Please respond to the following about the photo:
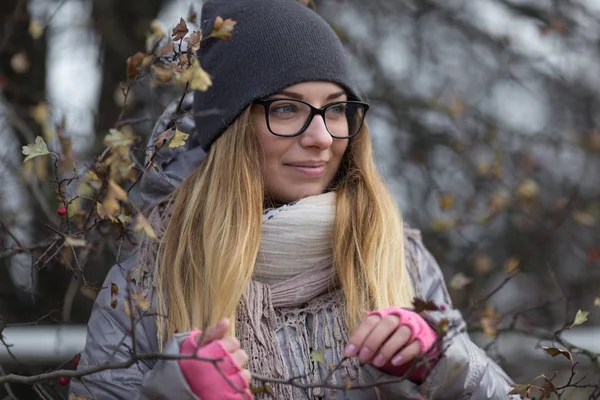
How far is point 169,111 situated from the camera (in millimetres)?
2922

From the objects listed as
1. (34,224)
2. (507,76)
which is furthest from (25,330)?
(507,76)

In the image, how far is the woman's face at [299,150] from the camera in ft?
→ 8.48

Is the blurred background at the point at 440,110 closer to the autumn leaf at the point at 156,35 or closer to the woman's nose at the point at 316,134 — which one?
the autumn leaf at the point at 156,35

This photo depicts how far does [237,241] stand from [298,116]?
40 cm

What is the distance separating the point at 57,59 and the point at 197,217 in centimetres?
270

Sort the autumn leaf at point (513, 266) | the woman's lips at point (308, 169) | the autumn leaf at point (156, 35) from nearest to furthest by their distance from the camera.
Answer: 1. the autumn leaf at point (156, 35)
2. the woman's lips at point (308, 169)
3. the autumn leaf at point (513, 266)

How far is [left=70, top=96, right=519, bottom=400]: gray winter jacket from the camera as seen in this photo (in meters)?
2.11

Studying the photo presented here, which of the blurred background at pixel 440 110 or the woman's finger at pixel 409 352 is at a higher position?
the woman's finger at pixel 409 352

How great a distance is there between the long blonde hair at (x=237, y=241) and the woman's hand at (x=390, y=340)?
34cm

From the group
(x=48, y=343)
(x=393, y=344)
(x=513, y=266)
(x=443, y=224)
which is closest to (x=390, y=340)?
(x=393, y=344)

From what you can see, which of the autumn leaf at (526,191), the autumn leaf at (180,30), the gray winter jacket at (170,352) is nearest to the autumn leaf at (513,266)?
the gray winter jacket at (170,352)

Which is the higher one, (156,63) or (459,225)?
(156,63)

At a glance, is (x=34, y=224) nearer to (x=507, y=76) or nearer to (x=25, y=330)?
(x=25, y=330)

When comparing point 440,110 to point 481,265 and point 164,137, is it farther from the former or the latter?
point 164,137
